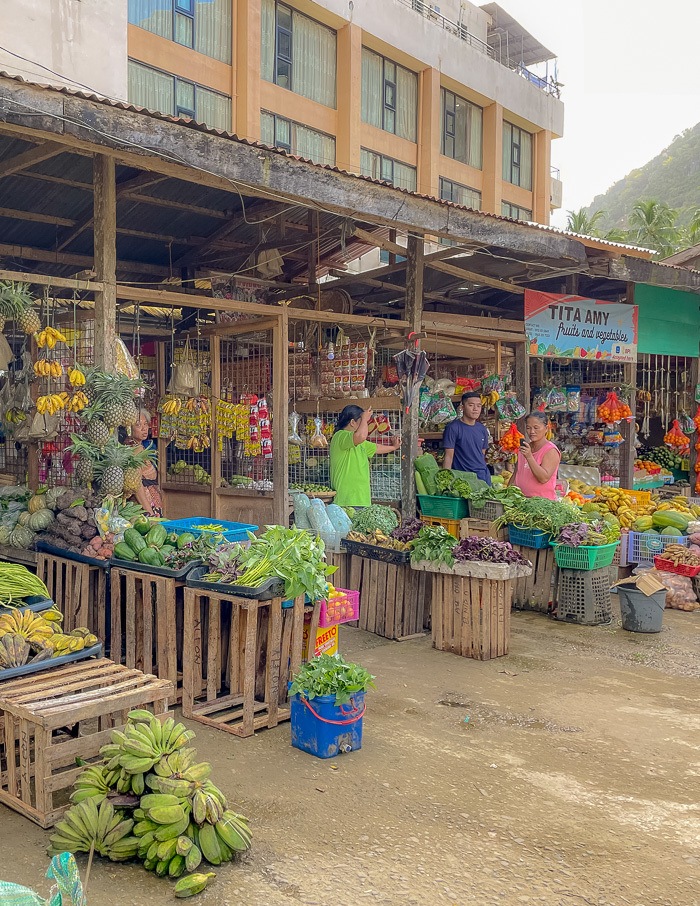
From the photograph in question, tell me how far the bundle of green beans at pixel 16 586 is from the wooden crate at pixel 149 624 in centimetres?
67

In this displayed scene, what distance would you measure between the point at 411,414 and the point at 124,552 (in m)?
4.51

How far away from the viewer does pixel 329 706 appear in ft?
15.6

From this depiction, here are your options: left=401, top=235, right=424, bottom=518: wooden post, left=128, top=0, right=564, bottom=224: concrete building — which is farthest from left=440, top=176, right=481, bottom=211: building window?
left=401, top=235, right=424, bottom=518: wooden post

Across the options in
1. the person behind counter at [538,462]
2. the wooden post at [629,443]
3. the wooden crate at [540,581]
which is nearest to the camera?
the wooden crate at [540,581]

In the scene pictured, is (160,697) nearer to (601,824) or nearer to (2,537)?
(601,824)

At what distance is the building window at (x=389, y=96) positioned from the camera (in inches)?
882

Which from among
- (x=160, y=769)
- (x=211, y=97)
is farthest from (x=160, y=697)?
(x=211, y=97)

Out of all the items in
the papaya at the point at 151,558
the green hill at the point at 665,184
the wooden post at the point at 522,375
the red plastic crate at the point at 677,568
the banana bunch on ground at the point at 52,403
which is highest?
the green hill at the point at 665,184

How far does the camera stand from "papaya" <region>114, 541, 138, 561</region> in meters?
5.87

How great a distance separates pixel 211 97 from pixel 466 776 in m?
17.6

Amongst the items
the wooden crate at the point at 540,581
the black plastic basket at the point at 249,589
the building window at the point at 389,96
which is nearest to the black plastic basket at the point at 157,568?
the black plastic basket at the point at 249,589

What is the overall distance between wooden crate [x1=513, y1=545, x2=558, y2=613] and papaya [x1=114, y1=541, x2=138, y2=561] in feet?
14.0

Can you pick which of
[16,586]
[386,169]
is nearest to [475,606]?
[16,586]

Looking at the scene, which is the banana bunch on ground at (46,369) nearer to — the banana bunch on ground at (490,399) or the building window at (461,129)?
the banana bunch on ground at (490,399)
